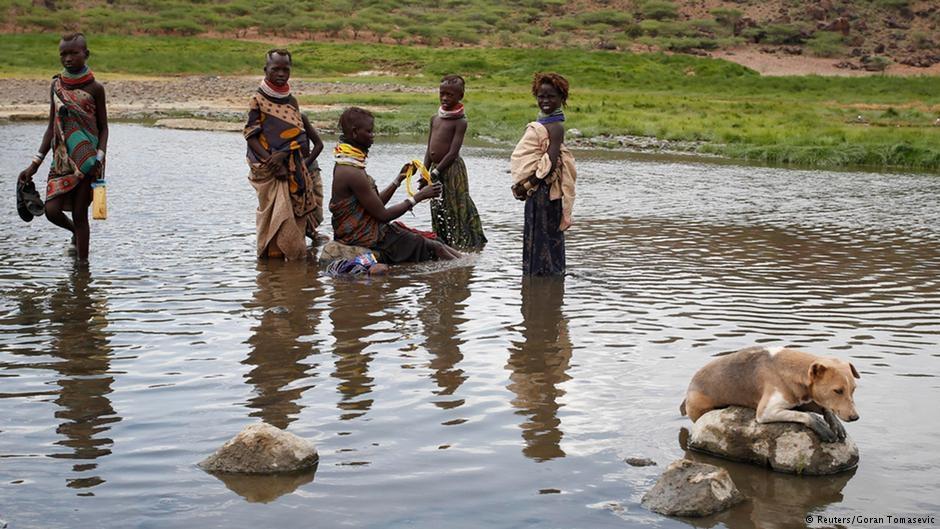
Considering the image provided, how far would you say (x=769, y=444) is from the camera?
5445mm

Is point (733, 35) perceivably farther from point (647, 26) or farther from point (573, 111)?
point (573, 111)

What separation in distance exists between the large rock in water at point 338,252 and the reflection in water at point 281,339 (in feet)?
0.59

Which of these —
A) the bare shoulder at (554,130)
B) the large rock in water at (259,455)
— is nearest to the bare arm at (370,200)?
the bare shoulder at (554,130)

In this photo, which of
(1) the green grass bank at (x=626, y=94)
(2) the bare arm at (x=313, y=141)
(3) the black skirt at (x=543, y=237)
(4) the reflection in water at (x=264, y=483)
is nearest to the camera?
(4) the reflection in water at (x=264, y=483)

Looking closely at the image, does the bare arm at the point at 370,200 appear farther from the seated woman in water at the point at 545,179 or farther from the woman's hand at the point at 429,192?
the seated woman in water at the point at 545,179

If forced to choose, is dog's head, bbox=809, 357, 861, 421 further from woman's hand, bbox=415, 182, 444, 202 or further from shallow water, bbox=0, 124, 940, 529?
woman's hand, bbox=415, 182, 444, 202

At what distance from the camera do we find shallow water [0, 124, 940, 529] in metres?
5.01

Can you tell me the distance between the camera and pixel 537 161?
9.46 metres

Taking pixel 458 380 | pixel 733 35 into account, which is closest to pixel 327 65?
pixel 733 35

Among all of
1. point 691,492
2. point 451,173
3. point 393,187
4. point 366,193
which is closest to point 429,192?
point 393,187

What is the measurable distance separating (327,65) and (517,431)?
148 feet

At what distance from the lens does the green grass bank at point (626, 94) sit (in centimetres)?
2414

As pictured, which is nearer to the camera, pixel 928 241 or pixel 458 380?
pixel 458 380

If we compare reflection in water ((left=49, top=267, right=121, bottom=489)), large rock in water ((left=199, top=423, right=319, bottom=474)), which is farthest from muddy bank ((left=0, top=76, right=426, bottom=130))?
large rock in water ((left=199, top=423, right=319, bottom=474))
